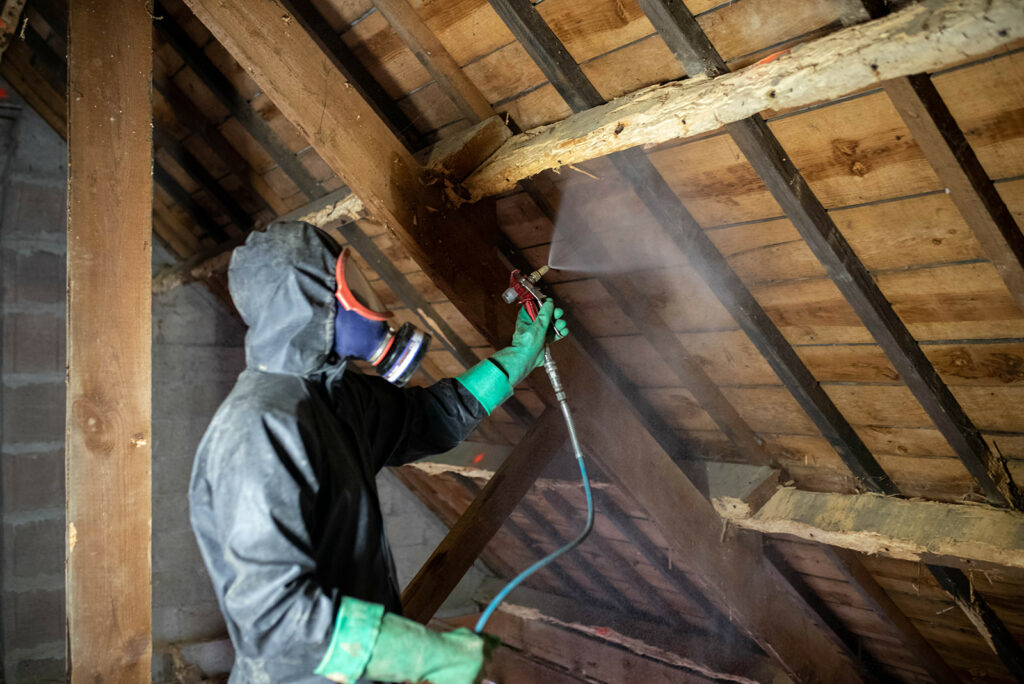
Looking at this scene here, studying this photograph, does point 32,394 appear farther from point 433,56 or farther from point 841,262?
point 841,262

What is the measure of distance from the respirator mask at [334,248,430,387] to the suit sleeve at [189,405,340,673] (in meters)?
0.21

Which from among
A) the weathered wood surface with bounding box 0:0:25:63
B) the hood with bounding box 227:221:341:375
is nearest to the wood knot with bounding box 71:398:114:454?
the hood with bounding box 227:221:341:375

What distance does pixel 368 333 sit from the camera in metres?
1.52

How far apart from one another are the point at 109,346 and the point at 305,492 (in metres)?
0.75

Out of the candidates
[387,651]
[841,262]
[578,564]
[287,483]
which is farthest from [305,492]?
[578,564]

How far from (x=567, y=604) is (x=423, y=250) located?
9.35 feet

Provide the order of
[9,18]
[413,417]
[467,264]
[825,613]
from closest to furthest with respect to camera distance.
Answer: [413,417], [467,264], [9,18], [825,613]

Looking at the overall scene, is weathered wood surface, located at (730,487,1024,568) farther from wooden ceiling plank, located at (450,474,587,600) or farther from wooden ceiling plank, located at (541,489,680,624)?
wooden ceiling plank, located at (450,474,587,600)

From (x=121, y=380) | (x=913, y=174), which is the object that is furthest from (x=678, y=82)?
(x=121, y=380)

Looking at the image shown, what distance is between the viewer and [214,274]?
3.62 m

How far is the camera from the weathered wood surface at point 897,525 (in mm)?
2021

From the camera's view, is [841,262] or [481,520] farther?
[481,520]

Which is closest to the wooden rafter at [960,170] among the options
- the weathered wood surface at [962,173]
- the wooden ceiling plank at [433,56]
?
the weathered wood surface at [962,173]

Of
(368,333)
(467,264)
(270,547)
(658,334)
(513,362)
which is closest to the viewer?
(270,547)
